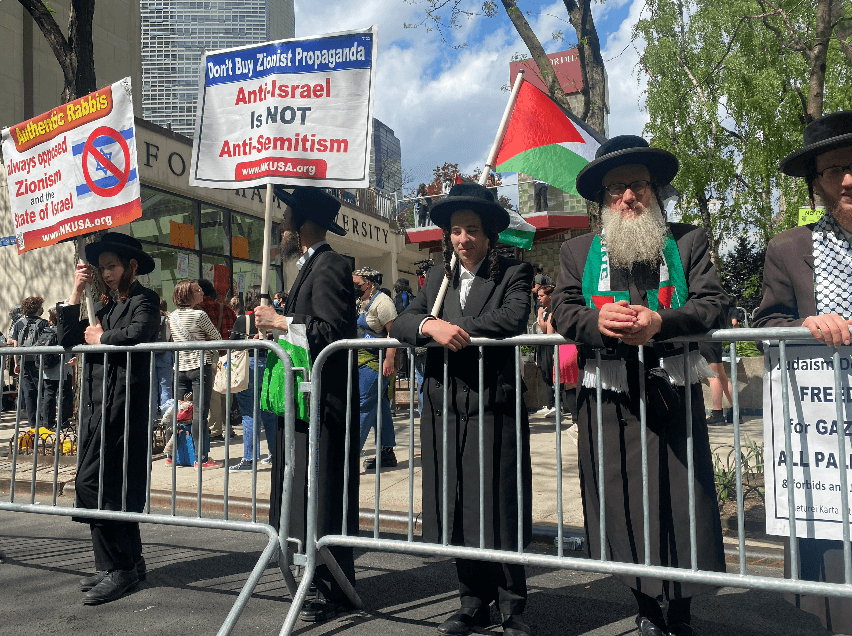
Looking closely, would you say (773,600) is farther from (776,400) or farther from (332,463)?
(332,463)

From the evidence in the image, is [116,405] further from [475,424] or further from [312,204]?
[475,424]

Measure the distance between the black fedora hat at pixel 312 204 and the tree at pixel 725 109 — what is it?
16911mm

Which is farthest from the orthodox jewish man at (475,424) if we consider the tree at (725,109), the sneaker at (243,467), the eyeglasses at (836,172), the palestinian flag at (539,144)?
the tree at (725,109)

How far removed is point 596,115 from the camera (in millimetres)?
10219

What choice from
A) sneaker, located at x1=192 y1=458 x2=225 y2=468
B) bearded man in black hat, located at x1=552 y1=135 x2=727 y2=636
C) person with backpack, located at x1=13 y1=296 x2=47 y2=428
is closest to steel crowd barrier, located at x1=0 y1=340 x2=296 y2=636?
bearded man in black hat, located at x1=552 y1=135 x2=727 y2=636

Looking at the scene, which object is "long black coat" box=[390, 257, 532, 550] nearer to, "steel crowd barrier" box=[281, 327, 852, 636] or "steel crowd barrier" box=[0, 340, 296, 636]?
"steel crowd barrier" box=[281, 327, 852, 636]

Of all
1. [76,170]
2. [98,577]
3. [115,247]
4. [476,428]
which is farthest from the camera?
[76,170]

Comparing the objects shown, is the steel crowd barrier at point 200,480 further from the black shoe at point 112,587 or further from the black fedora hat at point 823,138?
the black fedora hat at point 823,138

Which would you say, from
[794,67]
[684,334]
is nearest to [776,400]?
[684,334]

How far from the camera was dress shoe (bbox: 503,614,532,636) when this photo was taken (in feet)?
10.7

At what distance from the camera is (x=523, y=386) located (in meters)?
3.60

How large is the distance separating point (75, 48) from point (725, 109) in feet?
60.2

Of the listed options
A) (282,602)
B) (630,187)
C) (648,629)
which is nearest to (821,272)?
Result: (630,187)

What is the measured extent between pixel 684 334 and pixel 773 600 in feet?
6.11
